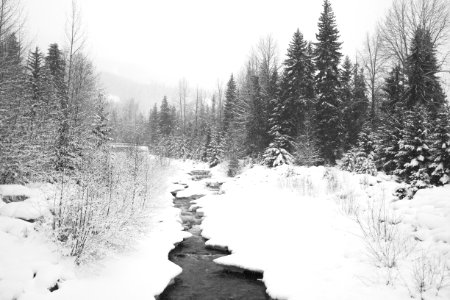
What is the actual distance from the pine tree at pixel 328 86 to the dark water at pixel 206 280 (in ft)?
51.4

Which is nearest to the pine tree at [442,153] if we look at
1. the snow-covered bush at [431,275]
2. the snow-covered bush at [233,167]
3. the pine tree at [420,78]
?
the snow-covered bush at [431,275]

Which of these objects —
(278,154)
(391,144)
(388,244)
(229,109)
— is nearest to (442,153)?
(388,244)

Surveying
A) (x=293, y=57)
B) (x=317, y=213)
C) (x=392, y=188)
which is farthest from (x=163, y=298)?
(x=293, y=57)

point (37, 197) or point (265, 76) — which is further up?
point (265, 76)

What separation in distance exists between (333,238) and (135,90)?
162 m

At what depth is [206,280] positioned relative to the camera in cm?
733

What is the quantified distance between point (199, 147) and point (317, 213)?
36.6 metres

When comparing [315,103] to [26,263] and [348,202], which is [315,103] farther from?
[26,263]

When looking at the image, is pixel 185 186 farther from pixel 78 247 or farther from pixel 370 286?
pixel 370 286

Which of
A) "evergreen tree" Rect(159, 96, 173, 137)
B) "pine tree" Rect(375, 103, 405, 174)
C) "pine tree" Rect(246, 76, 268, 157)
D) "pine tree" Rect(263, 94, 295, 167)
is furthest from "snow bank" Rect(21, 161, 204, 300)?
"evergreen tree" Rect(159, 96, 173, 137)

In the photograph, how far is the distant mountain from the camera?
149 metres

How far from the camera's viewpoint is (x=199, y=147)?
4525 cm

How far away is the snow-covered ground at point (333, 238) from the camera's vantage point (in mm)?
5574

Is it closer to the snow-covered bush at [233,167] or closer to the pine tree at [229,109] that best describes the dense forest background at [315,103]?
the snow-covered bush at [233,167]
